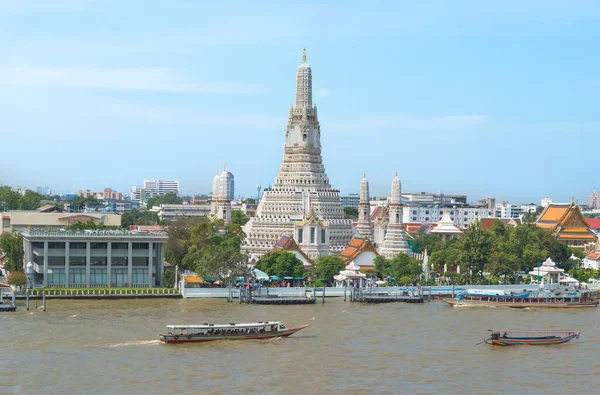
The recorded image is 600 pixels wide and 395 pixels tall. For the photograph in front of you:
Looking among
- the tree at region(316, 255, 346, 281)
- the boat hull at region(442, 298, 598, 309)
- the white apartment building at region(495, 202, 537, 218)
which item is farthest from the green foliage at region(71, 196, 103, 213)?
the boat hull at region(442, 298, 598, 309)

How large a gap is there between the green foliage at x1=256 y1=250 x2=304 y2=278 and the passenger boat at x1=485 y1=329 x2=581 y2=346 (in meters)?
23.8

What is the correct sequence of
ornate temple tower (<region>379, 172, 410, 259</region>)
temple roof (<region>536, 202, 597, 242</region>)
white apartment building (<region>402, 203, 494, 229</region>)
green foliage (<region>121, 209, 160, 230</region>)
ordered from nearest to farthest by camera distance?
1. ornate temple tower (<region>379, 172, 410, 259</region>)
2. temple roof (<region>536, 202, 597, 242</region>)
3. green foliage (<region>121, 209, 160, 230</region>)
4. white apartment building (<region>402, 203, 494, 229</region>)

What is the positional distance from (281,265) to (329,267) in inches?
141

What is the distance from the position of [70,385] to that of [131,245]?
29.1m

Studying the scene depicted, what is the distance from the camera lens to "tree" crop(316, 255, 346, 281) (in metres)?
68.6

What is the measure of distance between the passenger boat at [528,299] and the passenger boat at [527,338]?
44.6 feet

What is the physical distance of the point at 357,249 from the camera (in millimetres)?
75062

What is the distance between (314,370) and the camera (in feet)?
126

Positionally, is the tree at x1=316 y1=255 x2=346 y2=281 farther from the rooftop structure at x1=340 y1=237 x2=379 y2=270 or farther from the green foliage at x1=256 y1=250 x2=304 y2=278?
the rooftop structure at x1=340 y1=237 x2=379 y2=270

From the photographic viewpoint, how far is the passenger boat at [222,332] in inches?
1720

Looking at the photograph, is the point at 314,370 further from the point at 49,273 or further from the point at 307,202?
the point at 307,202

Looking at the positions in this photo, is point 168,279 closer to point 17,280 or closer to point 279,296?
point 279,296

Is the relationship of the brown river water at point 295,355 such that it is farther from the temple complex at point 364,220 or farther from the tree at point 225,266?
the temple complex at point 364,220

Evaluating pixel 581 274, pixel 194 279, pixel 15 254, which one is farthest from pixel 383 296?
pixel 15 254
